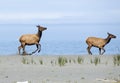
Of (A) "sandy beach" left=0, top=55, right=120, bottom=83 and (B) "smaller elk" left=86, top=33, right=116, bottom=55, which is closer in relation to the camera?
(A) "sandy beach" left=0, top=55, right=120, bottom=83

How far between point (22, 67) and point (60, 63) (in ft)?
5.69

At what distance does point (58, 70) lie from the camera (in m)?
20.2

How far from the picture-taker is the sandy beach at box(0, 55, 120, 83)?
17422mm

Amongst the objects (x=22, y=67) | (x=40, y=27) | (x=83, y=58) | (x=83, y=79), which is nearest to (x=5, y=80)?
(x=83, y=79)

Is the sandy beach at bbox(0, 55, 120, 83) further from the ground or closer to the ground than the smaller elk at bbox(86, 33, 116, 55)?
closer to the ground

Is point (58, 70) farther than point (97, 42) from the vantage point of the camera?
No

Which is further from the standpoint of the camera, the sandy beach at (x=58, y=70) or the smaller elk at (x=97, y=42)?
the smaller elk at (x=97, y=42)

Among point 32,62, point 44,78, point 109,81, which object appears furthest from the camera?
point 32,62

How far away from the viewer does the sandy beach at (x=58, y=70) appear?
17422mm

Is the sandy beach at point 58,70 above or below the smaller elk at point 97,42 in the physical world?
below

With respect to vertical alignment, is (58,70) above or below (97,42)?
below

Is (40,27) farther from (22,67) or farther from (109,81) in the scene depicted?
(109,81)

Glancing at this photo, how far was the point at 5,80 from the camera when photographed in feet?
56.6

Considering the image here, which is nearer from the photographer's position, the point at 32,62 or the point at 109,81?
the point at 109,81
